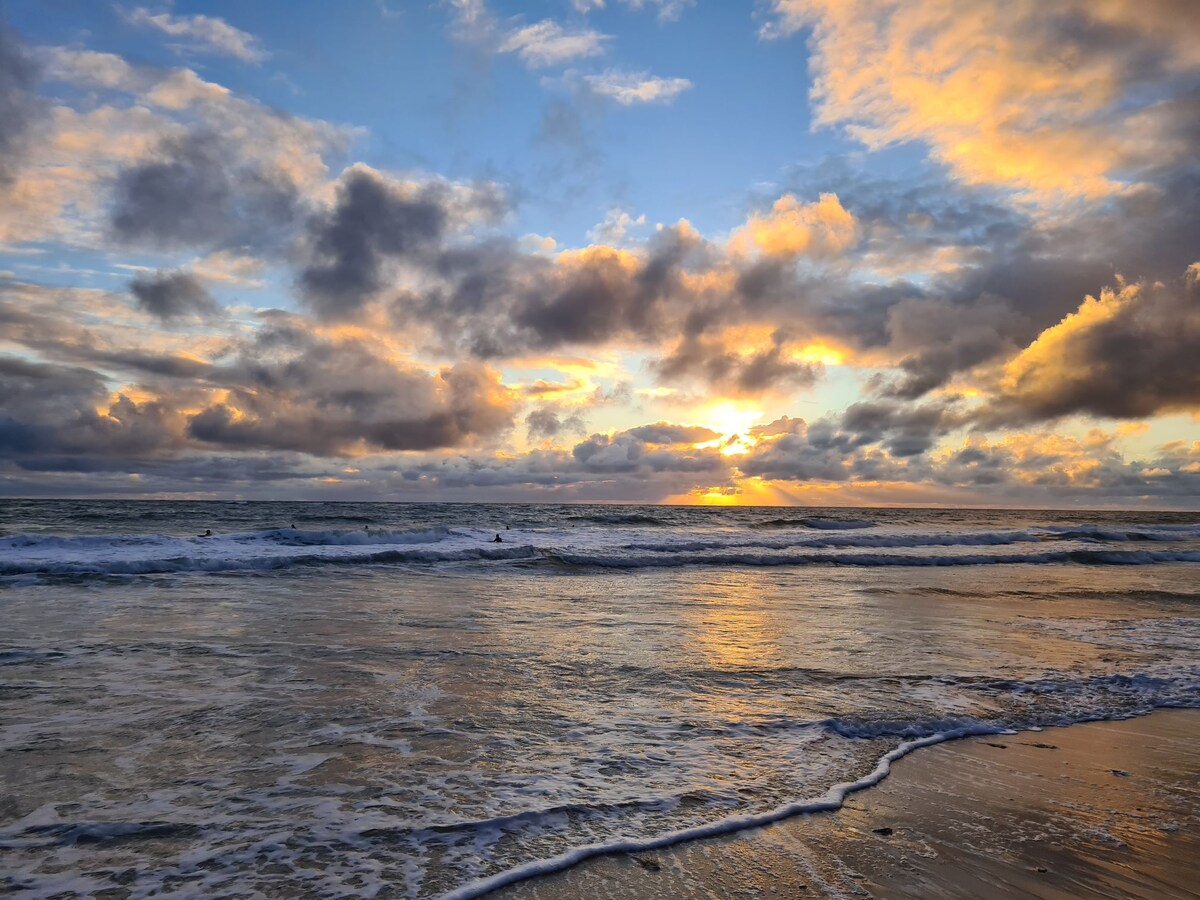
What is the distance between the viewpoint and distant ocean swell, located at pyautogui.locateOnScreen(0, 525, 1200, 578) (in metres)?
23.0

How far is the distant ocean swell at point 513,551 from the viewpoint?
2297 cm

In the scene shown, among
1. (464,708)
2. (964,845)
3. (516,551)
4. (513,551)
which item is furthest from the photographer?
(516,551)

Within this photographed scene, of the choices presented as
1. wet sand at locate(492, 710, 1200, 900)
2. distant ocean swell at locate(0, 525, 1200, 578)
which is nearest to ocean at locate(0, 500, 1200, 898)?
wet sand at locate(492, 710, 1200, 900)

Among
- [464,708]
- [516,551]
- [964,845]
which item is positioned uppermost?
[964,845]

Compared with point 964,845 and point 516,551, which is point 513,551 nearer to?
point 516,551

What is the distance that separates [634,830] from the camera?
463 centimetres

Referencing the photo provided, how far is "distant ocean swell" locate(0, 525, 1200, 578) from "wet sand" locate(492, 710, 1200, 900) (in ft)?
68.4

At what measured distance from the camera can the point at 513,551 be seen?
29.7 meters

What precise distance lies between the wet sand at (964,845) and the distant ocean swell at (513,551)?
20.8 m

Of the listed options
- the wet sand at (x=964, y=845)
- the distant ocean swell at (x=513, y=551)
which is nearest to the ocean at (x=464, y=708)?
the wet sand at (x=964, y=845)

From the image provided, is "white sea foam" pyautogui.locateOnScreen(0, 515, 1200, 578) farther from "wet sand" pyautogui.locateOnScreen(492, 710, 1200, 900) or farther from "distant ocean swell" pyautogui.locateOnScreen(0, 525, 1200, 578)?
"wet sand" pyautogui.locateOnScreen(492, 710, 1200, 900)

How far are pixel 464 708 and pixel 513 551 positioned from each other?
73.8 feet

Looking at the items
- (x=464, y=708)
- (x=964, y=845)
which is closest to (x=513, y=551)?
(x=464, y=708)

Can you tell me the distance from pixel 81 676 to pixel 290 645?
8.74 ft
